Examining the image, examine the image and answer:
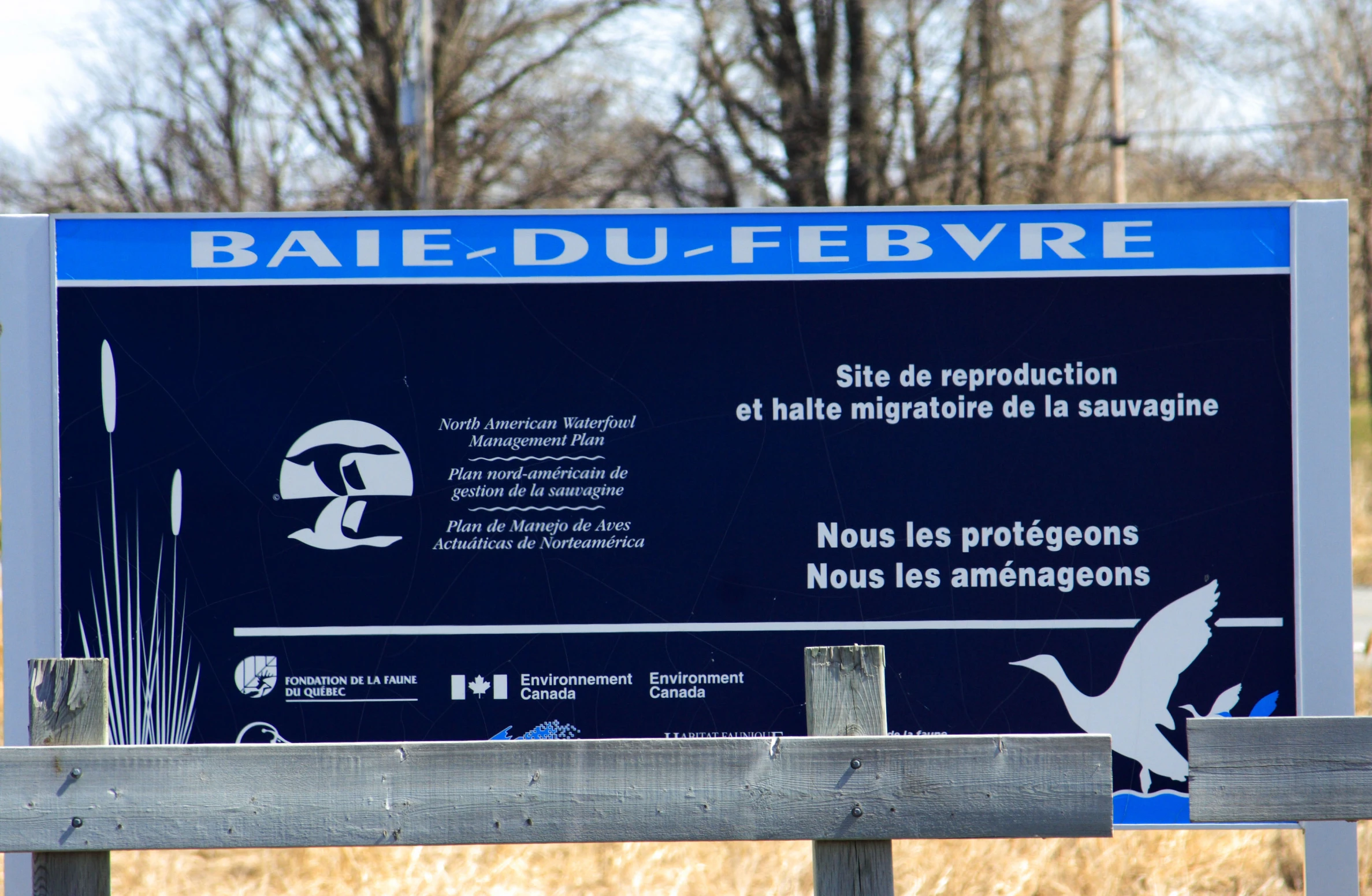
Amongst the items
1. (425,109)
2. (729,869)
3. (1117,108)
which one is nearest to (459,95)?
(425,109)

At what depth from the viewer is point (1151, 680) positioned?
363cm

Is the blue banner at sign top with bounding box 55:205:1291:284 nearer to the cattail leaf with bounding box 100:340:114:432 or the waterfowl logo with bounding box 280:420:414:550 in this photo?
the cattail leaf with bounding box 100:340:114:432

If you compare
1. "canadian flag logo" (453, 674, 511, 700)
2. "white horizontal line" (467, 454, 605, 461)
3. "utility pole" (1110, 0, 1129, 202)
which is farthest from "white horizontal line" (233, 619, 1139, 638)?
"utility pole" (1110, 0, 1129, 202)

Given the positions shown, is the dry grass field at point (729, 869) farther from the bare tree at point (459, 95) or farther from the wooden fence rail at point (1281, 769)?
the bare tree at point (459, 95)

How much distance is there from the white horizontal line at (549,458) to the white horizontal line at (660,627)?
0.48 meters

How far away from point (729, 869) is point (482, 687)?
1555mm

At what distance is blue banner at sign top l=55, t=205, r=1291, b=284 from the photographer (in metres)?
3.68

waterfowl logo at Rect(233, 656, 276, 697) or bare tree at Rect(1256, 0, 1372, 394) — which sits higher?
bare tree at Rect(1256, 0, 1372, 394)

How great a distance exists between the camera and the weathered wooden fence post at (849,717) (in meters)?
2.82


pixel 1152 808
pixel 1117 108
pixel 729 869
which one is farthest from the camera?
pixel 1117 108

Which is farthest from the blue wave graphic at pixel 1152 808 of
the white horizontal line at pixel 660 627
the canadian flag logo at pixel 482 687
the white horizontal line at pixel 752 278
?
the canadian flag logo at pixel 482 687

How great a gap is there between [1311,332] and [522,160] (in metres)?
20.6

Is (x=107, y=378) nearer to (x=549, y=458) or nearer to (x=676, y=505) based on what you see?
(x=549, y=458)

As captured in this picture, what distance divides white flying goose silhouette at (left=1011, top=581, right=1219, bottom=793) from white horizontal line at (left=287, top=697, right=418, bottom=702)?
1759mm
